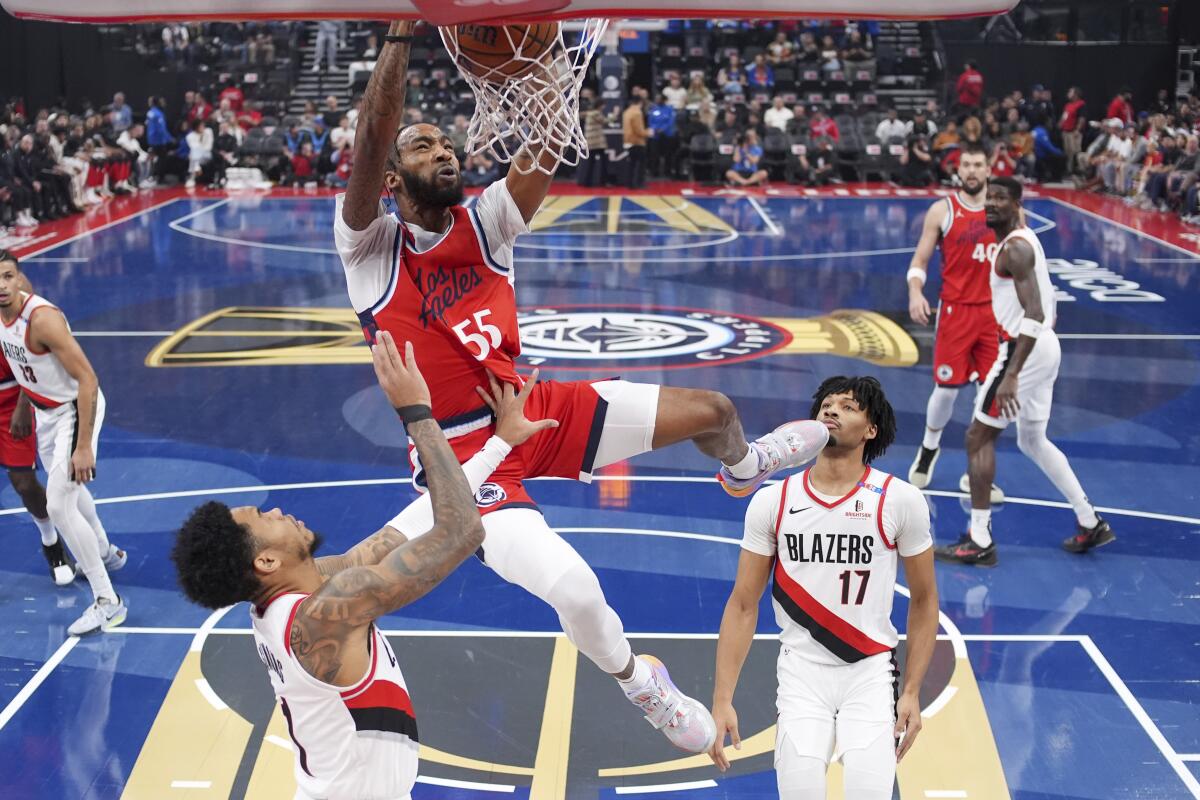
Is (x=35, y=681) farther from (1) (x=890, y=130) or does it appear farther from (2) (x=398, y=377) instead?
(1) (x=890, y=130)

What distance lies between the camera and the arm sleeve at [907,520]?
15.0 feet

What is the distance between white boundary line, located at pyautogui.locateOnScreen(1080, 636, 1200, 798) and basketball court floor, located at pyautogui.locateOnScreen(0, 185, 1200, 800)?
2 centimetres

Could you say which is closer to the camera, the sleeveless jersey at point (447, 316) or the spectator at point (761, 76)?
the sleeveless jersey at point (447, 316)

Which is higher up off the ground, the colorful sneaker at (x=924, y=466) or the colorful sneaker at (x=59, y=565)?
the colorful sneaker at (x=924, y=466)

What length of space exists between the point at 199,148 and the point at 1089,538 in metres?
21.6

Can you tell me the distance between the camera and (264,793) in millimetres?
5582

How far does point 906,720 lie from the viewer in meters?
4.46

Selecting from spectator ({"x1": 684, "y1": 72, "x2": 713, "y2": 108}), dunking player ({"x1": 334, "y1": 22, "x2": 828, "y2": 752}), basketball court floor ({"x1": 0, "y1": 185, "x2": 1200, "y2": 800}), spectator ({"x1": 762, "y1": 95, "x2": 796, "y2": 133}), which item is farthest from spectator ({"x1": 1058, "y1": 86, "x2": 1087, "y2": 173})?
dunking player ({"x1": 334, "y1": 22, "x2": 828, "y2": 752})

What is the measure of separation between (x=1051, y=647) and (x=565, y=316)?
8.06m

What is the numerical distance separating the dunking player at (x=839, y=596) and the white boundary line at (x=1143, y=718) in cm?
185

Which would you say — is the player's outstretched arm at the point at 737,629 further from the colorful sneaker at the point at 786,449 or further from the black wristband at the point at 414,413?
the black wristband at the point at 414,413

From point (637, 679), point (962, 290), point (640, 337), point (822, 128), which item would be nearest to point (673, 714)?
point (637, 679)

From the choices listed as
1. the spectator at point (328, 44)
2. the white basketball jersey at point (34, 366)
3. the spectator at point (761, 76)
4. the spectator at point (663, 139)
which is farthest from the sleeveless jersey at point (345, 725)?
the spectator at point (328, 44)

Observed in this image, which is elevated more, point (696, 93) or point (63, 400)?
point (696, 93)
